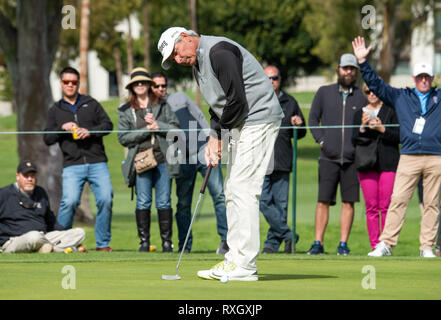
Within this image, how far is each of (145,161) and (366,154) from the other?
257 cm

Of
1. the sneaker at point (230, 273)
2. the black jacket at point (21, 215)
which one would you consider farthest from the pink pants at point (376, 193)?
the sneaker at point (230, 273)

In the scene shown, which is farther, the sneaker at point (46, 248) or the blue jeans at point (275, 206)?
the blue jeans at point (275, 206)

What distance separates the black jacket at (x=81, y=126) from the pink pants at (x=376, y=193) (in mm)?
3102

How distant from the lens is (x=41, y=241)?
1027cm

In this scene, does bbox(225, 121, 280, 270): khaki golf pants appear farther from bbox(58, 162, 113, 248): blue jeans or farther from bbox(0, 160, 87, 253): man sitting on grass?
bbox(58, 162, 113, 248): blue jeans

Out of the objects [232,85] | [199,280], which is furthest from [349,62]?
[199,280]

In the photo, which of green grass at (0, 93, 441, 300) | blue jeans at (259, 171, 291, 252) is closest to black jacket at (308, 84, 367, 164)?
blue jeans at (259, 171, 291, 252)

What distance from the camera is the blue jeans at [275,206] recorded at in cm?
1120

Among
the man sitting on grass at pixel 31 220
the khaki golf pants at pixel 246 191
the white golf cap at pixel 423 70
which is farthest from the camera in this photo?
the man sitting on grass at pixel 31 220

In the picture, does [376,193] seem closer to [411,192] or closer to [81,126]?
[411,192]

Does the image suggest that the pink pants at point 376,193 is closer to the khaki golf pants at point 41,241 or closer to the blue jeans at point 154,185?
the blue jeans at point 154,185

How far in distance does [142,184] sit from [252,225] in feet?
13.2

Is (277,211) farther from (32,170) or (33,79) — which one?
(33,79)

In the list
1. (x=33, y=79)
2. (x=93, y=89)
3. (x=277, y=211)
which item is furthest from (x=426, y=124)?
(x=93, y=89)
